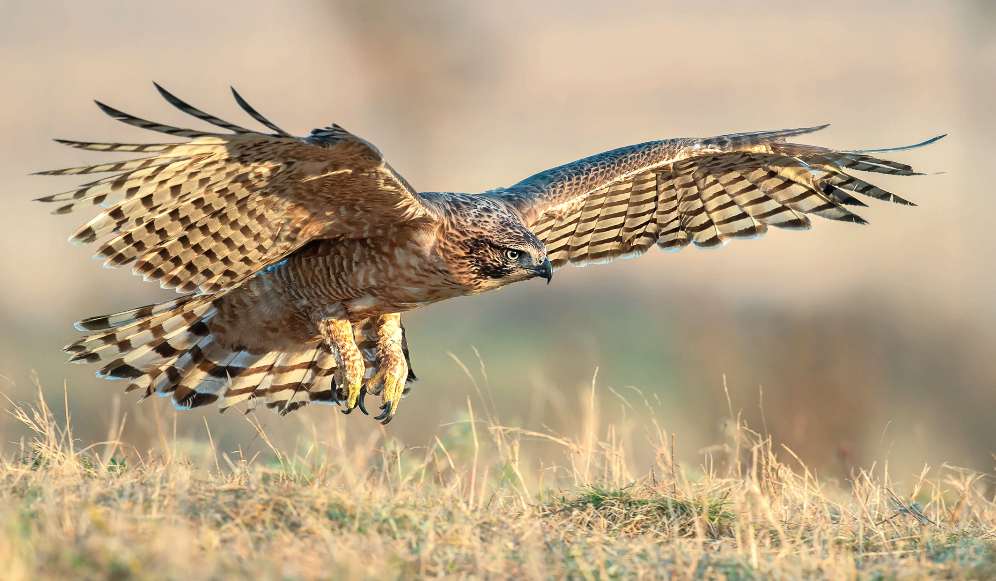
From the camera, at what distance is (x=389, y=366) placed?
6.06 metres

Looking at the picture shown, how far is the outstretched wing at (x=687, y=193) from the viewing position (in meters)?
6.09

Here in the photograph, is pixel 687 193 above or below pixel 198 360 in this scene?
above

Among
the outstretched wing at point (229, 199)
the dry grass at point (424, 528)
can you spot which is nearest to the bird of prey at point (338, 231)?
the outstretched wing at point (229, 199)

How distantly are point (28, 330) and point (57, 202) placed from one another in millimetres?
14981

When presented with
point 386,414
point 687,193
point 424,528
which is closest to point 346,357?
point 386,414

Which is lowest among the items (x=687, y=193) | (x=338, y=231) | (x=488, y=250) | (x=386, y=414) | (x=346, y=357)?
(x=386, y=414)

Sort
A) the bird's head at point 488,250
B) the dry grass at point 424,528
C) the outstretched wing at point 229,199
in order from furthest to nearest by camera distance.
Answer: the bird's head at point 488,250, the outstretched wing at point 229,199, the dry grass at point 424,528

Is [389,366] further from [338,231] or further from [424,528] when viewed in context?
[424,528]

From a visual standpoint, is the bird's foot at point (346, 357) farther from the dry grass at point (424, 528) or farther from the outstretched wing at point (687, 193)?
the outstretched wing at point (687, 193)

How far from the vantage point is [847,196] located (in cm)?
631

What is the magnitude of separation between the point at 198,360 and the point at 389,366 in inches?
57.1

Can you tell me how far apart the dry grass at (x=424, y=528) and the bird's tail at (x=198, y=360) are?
4.48 ft

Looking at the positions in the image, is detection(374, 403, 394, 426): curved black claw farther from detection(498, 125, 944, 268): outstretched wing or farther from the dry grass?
detection(498, 125, 944, 268): outstretched wing

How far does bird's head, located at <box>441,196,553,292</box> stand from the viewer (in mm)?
5285
